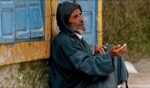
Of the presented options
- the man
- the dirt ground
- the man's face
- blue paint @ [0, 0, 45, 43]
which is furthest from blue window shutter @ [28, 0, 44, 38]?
the dirt ground

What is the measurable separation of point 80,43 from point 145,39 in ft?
18.7

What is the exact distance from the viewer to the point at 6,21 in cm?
427

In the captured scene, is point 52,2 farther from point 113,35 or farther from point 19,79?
point 113,35

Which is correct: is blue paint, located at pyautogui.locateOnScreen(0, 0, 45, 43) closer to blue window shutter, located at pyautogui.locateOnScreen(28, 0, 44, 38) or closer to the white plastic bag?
blue window shutter, located at pyautogui.locateOnScreen(28, 0, 44, 38)

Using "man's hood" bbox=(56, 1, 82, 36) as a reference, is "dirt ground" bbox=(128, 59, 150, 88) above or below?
below

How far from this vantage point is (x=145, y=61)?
9.80 m

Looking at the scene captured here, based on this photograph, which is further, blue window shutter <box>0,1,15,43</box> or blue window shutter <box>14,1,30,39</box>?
blue window shutter <box>14,1,30,39</box>

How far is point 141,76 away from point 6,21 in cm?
461

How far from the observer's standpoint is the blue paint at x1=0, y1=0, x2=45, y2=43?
14.0 ft

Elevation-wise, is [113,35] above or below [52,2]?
below

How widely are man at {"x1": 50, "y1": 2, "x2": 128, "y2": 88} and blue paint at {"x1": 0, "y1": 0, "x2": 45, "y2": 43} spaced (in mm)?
212

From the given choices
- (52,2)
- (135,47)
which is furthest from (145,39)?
(52,2)

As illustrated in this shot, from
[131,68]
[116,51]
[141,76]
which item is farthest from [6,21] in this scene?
[131,68]

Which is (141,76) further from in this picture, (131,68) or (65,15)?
(65,15)
